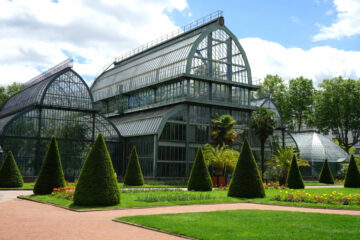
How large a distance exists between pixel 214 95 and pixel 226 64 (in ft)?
16.8

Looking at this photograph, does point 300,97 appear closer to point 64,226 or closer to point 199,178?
point 199,178

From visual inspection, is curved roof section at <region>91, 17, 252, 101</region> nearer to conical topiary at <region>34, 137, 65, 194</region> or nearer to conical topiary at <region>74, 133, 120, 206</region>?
conical topiary at <region>34, 137, 65, 194</region>

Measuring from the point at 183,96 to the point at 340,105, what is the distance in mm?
43734

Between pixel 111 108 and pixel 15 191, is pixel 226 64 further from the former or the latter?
pixel 15 191

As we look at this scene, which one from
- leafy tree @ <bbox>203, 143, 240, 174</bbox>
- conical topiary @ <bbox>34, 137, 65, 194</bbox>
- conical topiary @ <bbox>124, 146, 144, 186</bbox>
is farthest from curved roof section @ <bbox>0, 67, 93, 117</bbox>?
conical topiary @ <bbox>34, 137, 65, 194</bbox>

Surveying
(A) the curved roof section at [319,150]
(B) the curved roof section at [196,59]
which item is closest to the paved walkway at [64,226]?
(B) the curved roof section at [196,59]

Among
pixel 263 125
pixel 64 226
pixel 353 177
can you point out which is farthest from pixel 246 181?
pixel 353 177

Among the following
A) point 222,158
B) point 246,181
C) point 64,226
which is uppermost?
point 222,158

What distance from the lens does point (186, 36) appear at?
55094mm

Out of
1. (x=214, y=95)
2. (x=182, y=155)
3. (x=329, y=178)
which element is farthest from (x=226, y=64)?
(x=329, y=178)

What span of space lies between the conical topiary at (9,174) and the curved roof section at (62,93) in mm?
11375

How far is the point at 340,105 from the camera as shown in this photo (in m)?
77.6

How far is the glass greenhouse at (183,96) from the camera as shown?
47.1m

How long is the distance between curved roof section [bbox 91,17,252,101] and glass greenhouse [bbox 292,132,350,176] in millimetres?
20691
